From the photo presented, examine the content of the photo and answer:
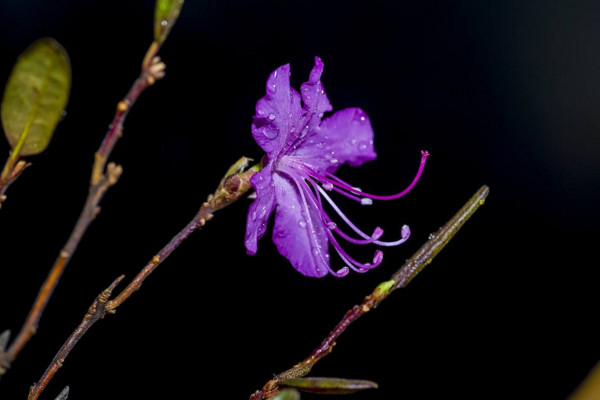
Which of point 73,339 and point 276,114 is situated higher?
point 276,114

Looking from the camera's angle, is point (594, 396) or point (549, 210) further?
point (549, 210)

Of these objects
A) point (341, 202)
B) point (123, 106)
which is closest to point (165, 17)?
point (123, 106)

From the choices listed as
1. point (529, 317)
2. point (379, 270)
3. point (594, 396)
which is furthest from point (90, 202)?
point (529, 317)

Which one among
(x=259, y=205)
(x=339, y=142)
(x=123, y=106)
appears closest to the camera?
(x=123, y=106)

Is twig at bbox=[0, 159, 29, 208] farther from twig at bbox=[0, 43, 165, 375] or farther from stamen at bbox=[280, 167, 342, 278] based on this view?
stamen at bbox=[280, 167, 342, 278]

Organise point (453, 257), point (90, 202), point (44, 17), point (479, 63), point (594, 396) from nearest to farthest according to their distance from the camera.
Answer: point (90, 202) → point (594, 396) → point (44, 17) → point (453, 257) → point (479, 63)

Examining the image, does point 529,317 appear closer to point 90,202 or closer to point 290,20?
point 290,20

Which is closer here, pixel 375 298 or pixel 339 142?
pixel 375 298

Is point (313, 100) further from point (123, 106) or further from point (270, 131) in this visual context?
point (123, 106)
